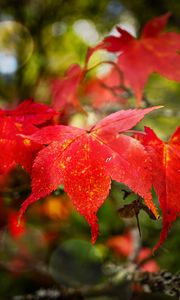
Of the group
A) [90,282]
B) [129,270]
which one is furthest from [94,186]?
→ [90,282]

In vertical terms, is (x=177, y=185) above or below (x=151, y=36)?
below

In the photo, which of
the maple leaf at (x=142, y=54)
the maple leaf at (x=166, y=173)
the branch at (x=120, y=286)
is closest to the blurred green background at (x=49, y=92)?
the branch at (x=120, y=286)

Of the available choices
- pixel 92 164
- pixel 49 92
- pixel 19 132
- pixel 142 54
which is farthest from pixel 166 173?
pixel 49 92

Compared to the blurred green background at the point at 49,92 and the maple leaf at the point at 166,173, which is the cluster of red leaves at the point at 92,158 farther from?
the blurred green background at the point at 49,92

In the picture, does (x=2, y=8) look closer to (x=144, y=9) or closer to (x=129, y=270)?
(x=144, y=9)

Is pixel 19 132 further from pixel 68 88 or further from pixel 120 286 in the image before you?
pixel 120 286
